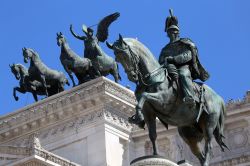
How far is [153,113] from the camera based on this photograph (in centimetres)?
1583

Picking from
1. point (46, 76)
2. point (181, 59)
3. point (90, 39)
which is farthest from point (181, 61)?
point (46, 76)

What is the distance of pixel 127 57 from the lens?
15859 millimetres

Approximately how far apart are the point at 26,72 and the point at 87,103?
482 cm

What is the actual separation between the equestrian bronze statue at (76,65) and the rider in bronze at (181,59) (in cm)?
2485

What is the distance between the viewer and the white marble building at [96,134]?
128 ft

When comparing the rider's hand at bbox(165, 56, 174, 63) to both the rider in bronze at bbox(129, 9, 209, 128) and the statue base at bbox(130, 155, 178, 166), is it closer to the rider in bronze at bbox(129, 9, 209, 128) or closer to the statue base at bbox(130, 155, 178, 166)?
the rider in bronze at bbox(129, 9, 209, 128)

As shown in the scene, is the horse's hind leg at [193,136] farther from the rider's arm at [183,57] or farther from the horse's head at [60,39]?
the horse's head at [60,39]

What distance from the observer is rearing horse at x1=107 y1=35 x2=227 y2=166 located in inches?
619

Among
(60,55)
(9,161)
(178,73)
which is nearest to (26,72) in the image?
(60,55)

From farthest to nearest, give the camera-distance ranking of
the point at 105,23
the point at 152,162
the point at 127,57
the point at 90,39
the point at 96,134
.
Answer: the point at 90,39
the point at 96,134
the point at 105,23
the point at 127,57
the point at 152,162

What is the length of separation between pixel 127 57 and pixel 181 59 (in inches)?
43.3

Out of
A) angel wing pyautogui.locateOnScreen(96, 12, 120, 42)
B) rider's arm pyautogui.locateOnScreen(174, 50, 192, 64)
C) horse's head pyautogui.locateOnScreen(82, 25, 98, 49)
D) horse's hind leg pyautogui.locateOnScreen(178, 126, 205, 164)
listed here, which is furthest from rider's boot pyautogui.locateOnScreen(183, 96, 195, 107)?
horse's head pyautogui.locateOnScreen(82, 25, 98, 49)

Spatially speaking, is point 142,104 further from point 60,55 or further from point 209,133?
point 60,55

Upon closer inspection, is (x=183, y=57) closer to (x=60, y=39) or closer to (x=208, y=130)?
(x=208, y=130)
